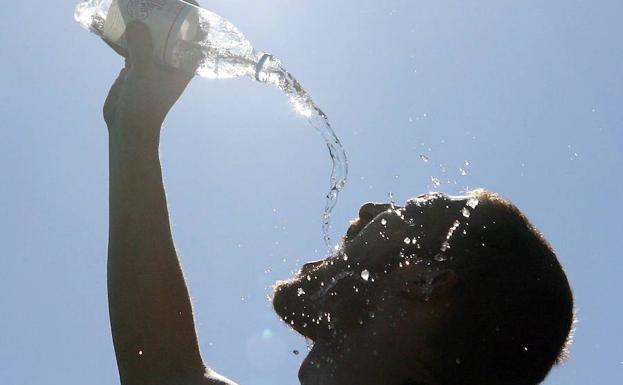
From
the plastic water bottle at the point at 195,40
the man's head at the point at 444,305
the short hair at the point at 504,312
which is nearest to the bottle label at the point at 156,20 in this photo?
the plastic water bottle at the point at 195,40

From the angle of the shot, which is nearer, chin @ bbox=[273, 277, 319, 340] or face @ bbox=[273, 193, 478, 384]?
face @ bbox=[273, 193, 478, 384]

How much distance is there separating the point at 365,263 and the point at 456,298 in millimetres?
410

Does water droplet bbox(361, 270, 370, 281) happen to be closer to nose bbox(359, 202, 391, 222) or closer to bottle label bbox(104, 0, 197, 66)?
nose bbox(359, 202, 391, 222)

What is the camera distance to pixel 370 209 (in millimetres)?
3406

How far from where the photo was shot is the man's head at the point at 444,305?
281cm

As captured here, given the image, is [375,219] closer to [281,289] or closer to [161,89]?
[281,289]

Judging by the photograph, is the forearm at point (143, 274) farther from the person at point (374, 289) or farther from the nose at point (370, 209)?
the nose at point (370, 209)

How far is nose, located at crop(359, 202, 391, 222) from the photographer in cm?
336

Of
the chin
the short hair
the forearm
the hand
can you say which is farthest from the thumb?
the short hair

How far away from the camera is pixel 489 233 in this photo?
3010 mm

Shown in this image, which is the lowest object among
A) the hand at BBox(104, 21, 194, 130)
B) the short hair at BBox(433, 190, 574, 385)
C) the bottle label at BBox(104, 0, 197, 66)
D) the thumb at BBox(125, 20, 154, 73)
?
the short hair at BBox(433, 190, 574, 385)

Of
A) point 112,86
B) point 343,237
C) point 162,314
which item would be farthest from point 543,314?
point 112,86

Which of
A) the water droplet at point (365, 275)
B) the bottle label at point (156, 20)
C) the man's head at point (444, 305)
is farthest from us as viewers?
the bottle label at point (156, 20)

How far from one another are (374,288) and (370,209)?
53cm
